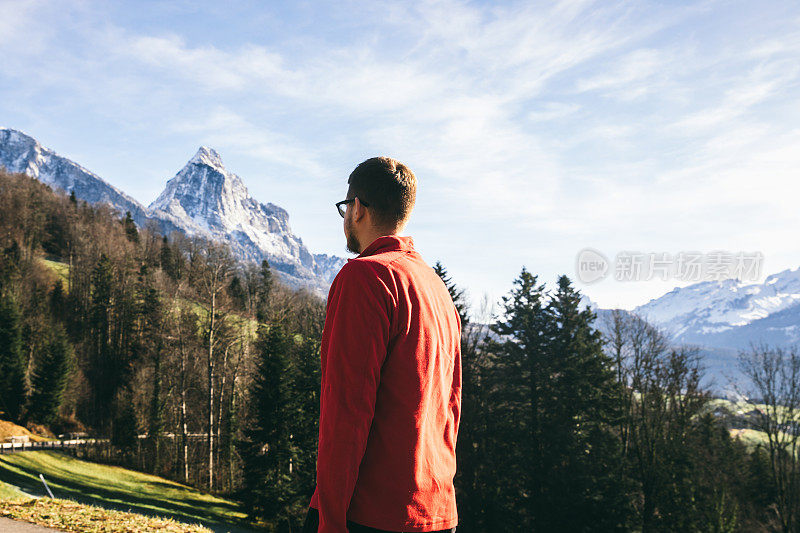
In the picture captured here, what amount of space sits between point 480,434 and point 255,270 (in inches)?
2530

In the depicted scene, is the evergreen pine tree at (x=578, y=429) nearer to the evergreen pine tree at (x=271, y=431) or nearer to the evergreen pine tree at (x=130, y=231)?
the evergreen pine tree at (x=271, y=431)

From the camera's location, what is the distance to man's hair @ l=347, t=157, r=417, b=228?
2.16 metres

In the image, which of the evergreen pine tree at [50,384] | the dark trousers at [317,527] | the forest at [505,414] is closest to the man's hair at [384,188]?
the dark trousers at [317,527]

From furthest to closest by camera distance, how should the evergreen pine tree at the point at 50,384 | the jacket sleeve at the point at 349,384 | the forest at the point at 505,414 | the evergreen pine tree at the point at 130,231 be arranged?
the evergreen pine tree at the point at 130,231 → the evergreen pine tree at the point at 50,384 → the forest at the point at 505,414 → the jacket sleeve at the point at 349,384

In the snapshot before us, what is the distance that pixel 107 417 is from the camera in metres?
44.8

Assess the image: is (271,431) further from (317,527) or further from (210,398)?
(317,527)

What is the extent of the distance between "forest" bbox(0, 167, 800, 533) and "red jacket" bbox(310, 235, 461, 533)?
24527 millimetres

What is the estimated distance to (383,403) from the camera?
6.06 ft

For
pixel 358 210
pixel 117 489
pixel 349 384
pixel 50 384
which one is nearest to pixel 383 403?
pixel 349 384

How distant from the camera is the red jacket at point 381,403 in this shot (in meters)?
1.74

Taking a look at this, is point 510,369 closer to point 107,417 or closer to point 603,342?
point 603,342

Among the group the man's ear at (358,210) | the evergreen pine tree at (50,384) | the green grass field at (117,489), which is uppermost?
the man's ear at (358,210)

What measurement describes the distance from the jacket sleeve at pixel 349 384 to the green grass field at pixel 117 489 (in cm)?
2601

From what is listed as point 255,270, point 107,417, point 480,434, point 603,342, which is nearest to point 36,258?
point 107,417
